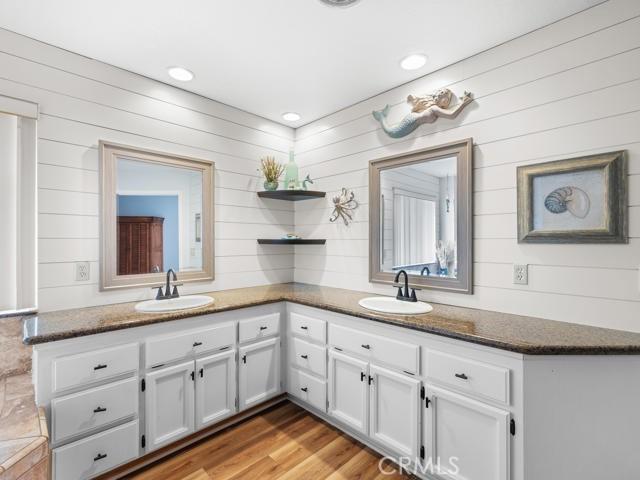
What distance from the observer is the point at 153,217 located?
2.38 meters

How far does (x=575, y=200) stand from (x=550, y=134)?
392mm

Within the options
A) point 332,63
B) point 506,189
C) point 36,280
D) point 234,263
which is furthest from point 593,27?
point 36,280

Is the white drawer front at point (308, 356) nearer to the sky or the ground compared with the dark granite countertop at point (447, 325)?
nearer to the ground

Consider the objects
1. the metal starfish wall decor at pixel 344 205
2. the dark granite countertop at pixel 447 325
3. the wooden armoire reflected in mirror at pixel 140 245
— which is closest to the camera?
the dark granite countertop at pixel 447 325

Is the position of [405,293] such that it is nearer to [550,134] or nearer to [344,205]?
[344,205]

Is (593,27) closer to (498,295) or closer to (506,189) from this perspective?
(506,189)

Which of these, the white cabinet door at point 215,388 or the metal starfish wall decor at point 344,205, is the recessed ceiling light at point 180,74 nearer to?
the metal starfish wall decor at point 344,205

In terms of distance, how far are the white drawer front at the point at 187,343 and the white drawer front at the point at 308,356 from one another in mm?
492

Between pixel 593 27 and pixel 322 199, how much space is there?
210 centimetres

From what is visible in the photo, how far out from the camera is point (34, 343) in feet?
4.91

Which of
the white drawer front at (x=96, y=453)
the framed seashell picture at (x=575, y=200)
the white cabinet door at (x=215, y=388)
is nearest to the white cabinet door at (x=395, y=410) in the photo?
the white cabinet door at (x=215, y=388)

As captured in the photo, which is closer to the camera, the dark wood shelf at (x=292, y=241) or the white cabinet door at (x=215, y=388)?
the white cabinet door at (x=215, y=388)

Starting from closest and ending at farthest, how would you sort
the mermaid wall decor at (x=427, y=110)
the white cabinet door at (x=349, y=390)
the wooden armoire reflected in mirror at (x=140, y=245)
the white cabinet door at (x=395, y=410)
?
the white cabinet door at (x=395, y=410) → the white cabinet door at (x=349, y=390) → the mermaid wall decor at (x=427, y=110) → the wooden armoire reflected in mirror at (x=140, y=245)

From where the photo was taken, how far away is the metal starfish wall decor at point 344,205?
278 centimetres
